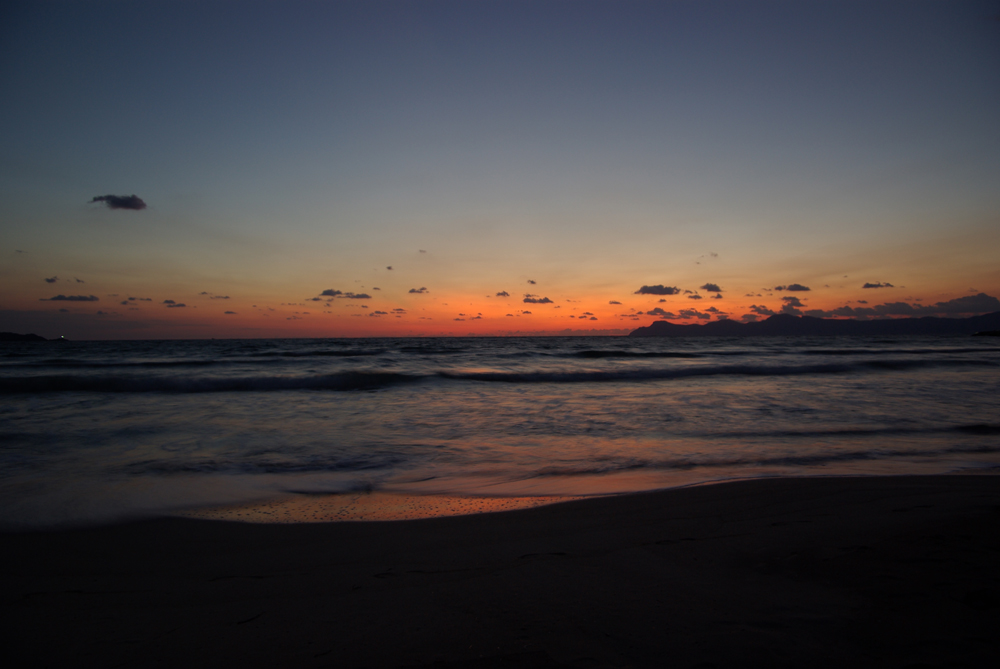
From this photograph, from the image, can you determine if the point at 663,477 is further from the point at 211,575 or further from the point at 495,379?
the point at 495,379

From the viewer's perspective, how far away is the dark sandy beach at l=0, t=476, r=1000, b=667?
6.42 feet

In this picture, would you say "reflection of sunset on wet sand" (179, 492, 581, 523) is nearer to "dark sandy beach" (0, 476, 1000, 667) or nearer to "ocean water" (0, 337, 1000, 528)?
"dark sandy beach" (0, 476, 1000, 667)

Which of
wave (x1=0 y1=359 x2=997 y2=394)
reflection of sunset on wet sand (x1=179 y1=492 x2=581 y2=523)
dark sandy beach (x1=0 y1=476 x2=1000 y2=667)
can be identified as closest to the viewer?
dark sandy beach (x1=0 y1=476 x2=1000 y2=667)

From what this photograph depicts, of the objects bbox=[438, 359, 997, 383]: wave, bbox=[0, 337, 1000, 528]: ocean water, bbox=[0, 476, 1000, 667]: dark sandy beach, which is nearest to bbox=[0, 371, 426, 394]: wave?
bbox=[0, 337, 1000, 528]: ocean water

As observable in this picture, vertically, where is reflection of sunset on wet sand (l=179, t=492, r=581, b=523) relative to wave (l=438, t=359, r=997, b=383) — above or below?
above

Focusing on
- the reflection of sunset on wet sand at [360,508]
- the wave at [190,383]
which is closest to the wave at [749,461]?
the reflection of sunset on wet sand at [360,508]

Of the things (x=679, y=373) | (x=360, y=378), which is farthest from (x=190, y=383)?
(x=679, y=373)

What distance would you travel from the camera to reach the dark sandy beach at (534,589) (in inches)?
77.0

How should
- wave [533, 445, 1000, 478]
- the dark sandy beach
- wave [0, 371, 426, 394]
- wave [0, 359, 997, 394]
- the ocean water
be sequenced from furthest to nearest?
1. wave [0, 359, 997, 394]
2. wave [0, 371, 426, 394]
3. wave [533, 445, 1000, 478]
4. the ocean water
5. the dark sandy beach

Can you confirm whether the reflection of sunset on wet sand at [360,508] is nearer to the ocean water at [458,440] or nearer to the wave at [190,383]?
the ocean water at [458,440]

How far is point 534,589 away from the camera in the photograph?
244 centimetres

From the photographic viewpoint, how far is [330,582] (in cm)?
261

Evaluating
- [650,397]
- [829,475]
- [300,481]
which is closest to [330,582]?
[300,481]

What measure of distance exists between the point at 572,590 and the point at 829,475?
12.3 ft
